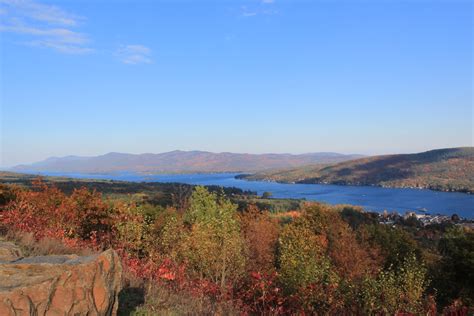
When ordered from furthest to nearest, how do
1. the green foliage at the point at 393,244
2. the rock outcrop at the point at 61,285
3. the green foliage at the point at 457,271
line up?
the green foliage at the point at 393,244 → the green foliage at the point at 457,271 → the rock outcrop at the point at 61,285

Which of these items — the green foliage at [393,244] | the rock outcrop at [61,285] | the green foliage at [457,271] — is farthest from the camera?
the green foliage at [393,244]

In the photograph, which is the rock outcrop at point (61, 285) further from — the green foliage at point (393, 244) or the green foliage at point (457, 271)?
the green foliage at point (393, 244)

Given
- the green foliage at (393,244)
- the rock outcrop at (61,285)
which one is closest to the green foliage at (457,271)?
the green foliage at (393,244)

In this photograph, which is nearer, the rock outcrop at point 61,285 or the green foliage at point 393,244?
the rock outcrop at point 61,285

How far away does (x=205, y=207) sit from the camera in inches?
1693

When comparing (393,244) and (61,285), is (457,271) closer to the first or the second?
(393,244)

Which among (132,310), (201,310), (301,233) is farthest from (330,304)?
(301,233)

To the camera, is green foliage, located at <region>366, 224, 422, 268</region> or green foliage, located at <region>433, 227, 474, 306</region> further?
green foliage, located at <region>366, 224, 422, 268</region>

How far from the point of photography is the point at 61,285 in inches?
171

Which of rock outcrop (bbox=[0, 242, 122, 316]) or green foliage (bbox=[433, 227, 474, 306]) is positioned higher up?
rock outcrop (bbox=[0, 242, 122, 316])

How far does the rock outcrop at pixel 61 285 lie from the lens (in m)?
3.92

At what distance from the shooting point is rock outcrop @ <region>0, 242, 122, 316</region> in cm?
392

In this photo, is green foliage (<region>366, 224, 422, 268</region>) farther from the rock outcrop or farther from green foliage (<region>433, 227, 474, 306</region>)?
the rock outcrop

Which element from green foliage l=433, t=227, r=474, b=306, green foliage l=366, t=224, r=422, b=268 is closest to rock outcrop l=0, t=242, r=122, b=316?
green foliage l=433, t=227, r=474, b=306
